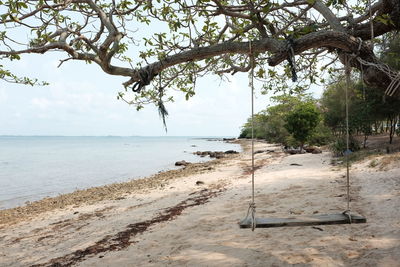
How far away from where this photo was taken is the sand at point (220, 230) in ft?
15.0

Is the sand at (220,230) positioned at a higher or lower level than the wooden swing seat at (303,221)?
lower

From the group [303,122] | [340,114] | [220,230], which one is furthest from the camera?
[340,114]

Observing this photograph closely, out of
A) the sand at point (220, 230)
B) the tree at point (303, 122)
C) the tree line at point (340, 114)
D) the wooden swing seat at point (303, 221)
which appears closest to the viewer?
the wooden swing seat at point (303, 221)

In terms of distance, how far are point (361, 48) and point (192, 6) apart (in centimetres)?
292

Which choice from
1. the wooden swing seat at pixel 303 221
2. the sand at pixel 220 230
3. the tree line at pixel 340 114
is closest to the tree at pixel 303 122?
the tree line at pixel 340 114

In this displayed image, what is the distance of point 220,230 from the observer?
613cm

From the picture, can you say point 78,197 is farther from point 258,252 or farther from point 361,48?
point 361,48

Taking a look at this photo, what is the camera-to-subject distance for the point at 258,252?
15.4 feet

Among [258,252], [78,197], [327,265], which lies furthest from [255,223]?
[78,197]

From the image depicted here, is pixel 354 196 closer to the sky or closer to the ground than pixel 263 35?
closer to the ground

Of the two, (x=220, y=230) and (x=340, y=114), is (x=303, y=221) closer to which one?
(x=220, y=230)

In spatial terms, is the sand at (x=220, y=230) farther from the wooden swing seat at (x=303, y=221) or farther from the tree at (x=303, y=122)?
the tree at (x=303, y=122)

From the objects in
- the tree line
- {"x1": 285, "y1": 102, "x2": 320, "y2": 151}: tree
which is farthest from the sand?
{"x1": 285, "y1": 102, "x2": 320, "y2": 151}: tree

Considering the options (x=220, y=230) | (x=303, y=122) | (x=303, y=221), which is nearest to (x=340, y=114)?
(x=303, y=122)
